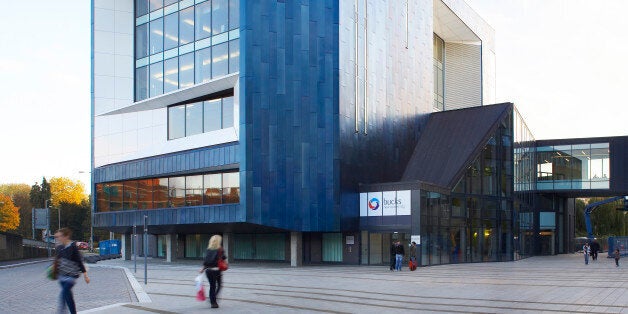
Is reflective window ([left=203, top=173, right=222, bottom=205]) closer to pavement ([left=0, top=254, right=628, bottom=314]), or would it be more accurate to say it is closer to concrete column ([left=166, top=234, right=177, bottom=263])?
concrete column ([left=166, top=234, right=177, bottom=263])

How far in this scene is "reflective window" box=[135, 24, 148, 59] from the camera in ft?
157

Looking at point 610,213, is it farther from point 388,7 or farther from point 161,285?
point 161,285

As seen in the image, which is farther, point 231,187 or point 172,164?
point 172,164

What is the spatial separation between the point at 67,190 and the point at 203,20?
84.1 metres

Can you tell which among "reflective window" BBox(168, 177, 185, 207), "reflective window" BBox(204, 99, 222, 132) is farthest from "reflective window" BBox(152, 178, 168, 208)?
"reflective window" BBox(204, 99, 222, 132)

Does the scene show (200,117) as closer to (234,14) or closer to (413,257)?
(234,14)

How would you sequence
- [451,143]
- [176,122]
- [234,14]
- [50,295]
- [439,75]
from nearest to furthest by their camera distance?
[50,295] < [234,14] < [176,122] < [451,143] < [439,75]

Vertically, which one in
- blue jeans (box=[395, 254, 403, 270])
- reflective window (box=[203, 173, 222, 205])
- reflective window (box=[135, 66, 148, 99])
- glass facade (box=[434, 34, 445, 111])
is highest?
glass facade (box=[434, 34, 445, 111])

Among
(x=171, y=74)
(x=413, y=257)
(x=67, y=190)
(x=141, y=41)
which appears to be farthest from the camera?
(x=67, y=190)

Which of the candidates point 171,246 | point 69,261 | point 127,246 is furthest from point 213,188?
point 69,261

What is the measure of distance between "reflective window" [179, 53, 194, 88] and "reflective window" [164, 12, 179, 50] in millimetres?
1567

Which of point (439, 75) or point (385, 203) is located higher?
point (439, 75)

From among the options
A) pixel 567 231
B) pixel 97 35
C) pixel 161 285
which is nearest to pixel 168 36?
pixel 97 35

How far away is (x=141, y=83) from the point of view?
47.9m
